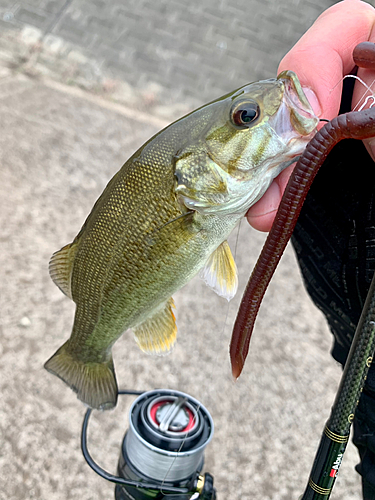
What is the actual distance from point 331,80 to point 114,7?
18.0 feet

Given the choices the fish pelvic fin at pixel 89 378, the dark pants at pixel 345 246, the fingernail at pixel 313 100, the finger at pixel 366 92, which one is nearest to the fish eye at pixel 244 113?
the fingernail at pixel 313 100

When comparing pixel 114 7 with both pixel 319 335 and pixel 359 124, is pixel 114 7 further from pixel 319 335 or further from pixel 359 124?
pixel 359 124

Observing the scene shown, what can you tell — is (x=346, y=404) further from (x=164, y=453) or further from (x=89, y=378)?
(x=89, y=378)

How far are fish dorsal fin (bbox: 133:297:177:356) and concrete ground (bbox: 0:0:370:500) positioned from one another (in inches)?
35.0

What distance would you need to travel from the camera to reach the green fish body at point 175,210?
1.00 metres

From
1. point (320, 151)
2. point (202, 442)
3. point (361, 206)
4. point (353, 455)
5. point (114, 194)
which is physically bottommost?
point (353, 455)

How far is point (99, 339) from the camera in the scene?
1284 mm

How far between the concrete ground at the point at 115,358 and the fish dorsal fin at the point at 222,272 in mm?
991

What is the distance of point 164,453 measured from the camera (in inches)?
51.3

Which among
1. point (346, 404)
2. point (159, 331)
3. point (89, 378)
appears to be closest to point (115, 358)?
point (89, 378)

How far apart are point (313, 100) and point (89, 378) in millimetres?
939

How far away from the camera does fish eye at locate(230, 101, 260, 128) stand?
101cm

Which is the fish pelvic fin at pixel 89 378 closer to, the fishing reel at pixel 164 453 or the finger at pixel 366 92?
the fishing reel at pixel 164 453

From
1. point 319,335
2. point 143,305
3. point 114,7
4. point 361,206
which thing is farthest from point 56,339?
point 114,7
